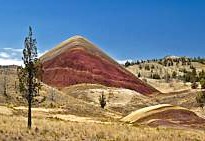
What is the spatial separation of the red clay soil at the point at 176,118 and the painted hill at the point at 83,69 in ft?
233

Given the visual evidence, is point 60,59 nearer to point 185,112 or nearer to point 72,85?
point 72,85

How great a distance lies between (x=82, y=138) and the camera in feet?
120

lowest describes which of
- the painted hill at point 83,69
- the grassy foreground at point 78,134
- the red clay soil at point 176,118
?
the grassy foreground at point 78,134

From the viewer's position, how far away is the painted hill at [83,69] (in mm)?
142125

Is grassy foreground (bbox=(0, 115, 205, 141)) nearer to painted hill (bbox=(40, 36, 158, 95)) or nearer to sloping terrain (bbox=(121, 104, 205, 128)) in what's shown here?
sloping terrain (bbox=(121, 104, 205, 128))

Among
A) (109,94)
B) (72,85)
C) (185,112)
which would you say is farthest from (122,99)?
(185,112)

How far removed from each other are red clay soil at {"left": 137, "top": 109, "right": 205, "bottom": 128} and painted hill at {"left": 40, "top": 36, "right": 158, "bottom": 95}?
7114 cm

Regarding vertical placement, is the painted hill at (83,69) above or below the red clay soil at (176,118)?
above

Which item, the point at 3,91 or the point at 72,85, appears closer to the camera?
the point at 3,91

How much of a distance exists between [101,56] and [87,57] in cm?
837

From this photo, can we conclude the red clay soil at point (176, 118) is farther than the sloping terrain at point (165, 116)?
No

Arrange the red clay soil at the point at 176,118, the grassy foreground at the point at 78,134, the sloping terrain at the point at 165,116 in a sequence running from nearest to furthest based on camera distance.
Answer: the grassy foreground at the point at 78,134
the red clay soil at the point at 176,118
the sloping terrain at the point at 165,116

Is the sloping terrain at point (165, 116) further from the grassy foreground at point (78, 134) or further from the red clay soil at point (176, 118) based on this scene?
the grassy foreground at point (78, 134)

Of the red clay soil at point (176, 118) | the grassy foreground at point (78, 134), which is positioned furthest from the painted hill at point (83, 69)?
the grassy foreground at point (78, 134)
